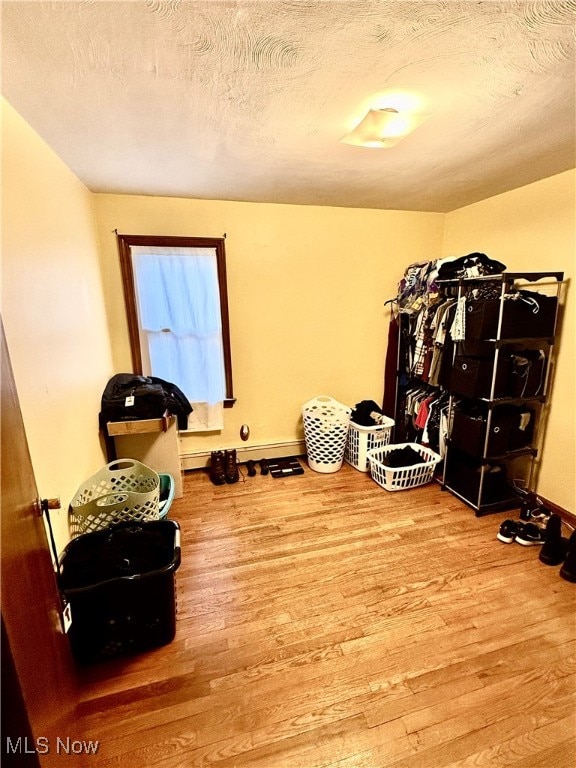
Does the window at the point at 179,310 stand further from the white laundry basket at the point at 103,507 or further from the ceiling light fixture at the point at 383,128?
the ceiling light fixture at the point at 383,128

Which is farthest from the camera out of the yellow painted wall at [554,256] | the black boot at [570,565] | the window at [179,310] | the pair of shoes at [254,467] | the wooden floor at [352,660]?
the pair of shoes at [254,467]

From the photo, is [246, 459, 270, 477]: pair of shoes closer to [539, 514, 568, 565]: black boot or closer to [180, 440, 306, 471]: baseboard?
[180, 440, 306, 471]: baseboard

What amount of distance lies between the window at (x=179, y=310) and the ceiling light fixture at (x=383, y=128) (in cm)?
144

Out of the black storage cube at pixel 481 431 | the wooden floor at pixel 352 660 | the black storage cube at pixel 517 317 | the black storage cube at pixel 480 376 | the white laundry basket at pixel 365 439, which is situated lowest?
the wooden floor at pixel 352 660

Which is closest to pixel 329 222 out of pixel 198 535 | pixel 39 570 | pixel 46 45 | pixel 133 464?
pixel 46 45

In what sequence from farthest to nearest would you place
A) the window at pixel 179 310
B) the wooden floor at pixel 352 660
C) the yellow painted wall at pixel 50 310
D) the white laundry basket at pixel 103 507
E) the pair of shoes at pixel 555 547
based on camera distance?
1. the window at pixel 179 310
2. the pair of shoes at pixel 555 547
3. the white laundry basket at pixel 103 507
4. the yellow painted wall at pixel 50 310
5. the wooden floor at pixel 352 660

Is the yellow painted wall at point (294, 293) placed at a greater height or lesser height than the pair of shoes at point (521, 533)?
greater

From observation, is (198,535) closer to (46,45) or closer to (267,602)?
(267,602)

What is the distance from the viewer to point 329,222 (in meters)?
3.03

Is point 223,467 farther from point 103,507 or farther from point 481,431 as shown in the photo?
point 481,431

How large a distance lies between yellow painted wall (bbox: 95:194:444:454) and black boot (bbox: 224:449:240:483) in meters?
0.21

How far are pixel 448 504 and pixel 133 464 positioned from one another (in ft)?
7.46

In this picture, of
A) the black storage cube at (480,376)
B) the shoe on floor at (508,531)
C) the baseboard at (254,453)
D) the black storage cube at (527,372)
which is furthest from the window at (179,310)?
the shoe on floor at (508,531)

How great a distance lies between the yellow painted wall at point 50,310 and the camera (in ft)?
4.34
